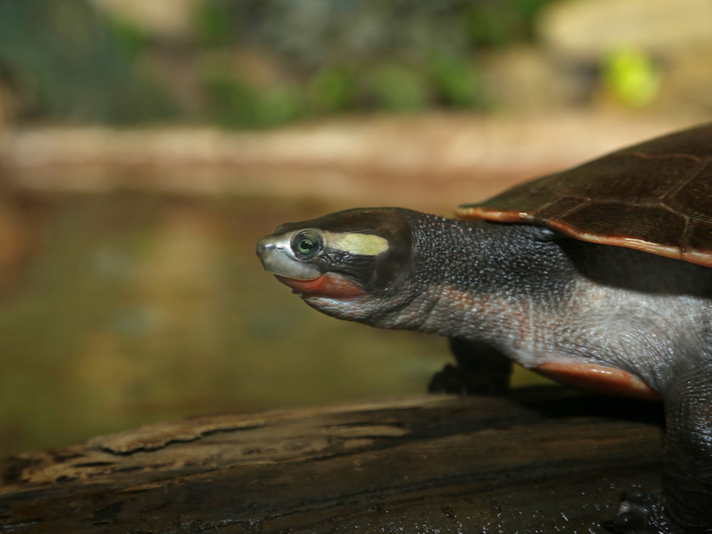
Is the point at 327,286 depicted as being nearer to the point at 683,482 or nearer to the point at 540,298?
the point at 540,298

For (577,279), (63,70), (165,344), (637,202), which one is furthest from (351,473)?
(63,70)

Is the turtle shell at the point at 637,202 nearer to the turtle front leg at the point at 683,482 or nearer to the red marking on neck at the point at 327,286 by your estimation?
the turtle front leg at the point at 683,482

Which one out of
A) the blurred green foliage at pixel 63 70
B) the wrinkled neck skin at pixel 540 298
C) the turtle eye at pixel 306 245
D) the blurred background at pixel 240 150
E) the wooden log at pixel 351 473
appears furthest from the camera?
the blurred green foliage at pixel 63 70

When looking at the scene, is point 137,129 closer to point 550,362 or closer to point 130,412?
point 130,412

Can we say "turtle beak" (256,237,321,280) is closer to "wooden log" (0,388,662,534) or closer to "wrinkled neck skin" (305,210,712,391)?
"wrinkled neck skin" (305,210,712,391)

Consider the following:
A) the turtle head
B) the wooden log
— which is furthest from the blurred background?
the turtle head

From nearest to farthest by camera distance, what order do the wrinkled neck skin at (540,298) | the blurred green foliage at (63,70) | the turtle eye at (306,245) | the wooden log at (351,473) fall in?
the wooden log at (351,473), the turtle eye at (306,245), the wrinkled neck skin at (540,298), the blurred green foliage at (63,70)

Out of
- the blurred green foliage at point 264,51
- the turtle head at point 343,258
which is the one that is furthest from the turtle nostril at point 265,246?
the blurred green foliage at point 264,51

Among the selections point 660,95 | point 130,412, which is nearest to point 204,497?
point 130,412
